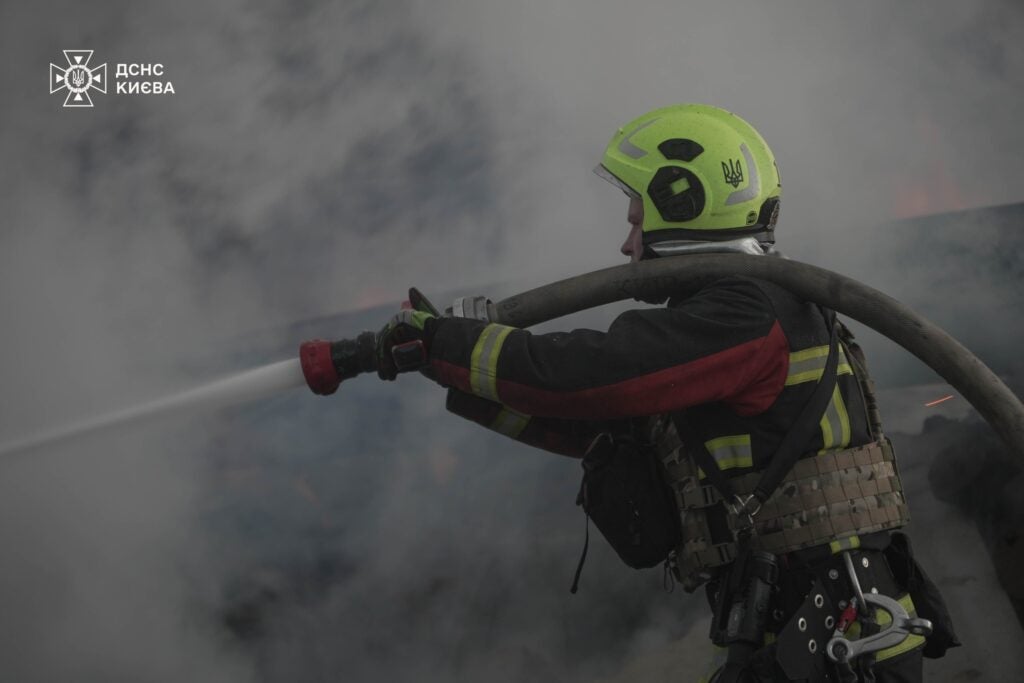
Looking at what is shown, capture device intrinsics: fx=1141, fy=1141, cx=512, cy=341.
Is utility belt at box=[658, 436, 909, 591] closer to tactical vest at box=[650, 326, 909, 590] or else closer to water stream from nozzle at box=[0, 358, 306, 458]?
tactical vest at box=[650, 326, 909, 590]

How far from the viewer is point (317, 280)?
15.4 ft

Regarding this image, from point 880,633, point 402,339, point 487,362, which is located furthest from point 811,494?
point 402,339

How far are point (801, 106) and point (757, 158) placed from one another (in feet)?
6.77

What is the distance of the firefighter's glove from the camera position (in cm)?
307

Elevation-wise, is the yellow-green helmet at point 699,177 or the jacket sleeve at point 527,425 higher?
the yellow-green helmet at point 699,177

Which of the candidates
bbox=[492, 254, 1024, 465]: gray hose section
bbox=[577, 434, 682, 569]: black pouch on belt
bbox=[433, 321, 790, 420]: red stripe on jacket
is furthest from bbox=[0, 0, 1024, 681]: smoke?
bbox=[433, 321, 790, 420]: red stripe on jacket

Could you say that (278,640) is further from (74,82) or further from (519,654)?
(74,82)

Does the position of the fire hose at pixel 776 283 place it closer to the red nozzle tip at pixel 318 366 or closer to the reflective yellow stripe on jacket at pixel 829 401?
the red nozzle tip at pixel 318 366

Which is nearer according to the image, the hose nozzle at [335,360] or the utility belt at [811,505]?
the utility belt at [811,505]

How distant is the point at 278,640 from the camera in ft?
14.4

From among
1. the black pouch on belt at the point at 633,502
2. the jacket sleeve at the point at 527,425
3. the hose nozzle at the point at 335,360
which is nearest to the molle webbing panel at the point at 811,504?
the black pouch on belt at the point at 633,502

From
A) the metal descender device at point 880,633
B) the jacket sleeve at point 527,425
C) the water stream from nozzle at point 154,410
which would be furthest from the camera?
the water stream from nozzle at point 154,410

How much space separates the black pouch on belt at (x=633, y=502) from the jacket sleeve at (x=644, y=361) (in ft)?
1.31

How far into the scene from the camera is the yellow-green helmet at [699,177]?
316 cm
